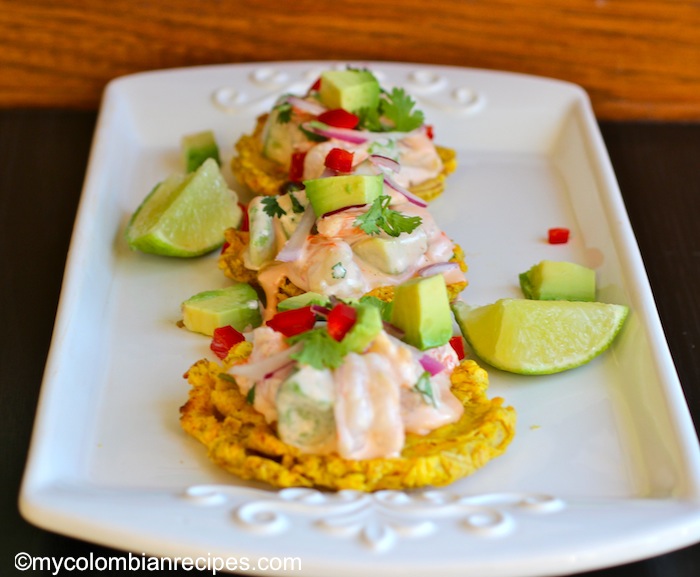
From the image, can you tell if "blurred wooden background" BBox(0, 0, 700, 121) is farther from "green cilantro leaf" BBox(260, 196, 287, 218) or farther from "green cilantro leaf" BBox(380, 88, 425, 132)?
"green cilantro leaf" BBox(260, 196, 287, 218)

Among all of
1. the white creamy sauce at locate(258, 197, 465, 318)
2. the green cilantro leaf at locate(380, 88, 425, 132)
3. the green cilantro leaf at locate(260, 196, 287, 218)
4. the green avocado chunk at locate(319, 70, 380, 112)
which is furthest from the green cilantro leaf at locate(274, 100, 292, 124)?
the white creamy sauce at locate(258, 197, 465, 318)

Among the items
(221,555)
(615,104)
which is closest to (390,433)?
(221,555)

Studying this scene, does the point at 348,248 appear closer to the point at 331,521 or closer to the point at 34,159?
the point at 331,521

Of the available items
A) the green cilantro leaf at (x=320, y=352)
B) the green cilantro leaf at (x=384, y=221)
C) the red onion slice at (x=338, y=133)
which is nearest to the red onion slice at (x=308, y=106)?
the red onion slice at (x=338, y=133)

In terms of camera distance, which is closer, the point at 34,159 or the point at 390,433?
the point at 390,433

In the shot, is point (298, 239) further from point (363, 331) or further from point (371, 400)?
point (371, 400)

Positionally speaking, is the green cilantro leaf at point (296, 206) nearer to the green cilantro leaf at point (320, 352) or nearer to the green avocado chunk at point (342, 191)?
the green avocado chunk at point (342, 191)

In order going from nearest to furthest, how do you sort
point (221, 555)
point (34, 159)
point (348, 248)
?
point (221, 555)
point (348, 248)
point (34, 159)
